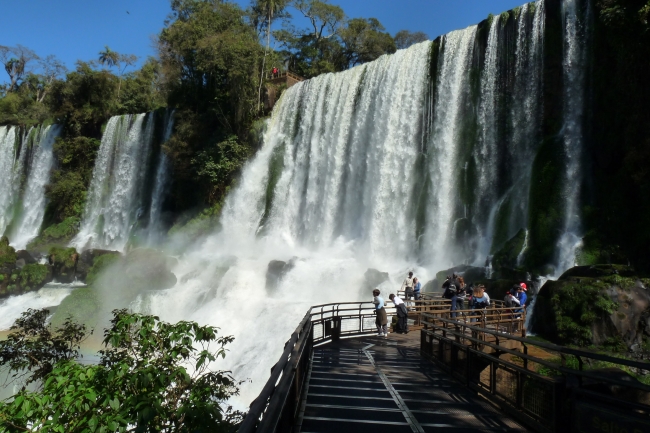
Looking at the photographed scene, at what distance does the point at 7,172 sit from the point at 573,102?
52435 millimetres

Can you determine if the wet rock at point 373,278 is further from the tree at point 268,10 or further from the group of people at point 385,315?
the tree at point 268,10

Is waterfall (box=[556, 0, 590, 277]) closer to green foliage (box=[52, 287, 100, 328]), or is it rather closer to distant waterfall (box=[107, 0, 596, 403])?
distant waterfall (box=[107, 0, 596, 403])

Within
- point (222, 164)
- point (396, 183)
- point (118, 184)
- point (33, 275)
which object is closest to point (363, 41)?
point (222, 164)

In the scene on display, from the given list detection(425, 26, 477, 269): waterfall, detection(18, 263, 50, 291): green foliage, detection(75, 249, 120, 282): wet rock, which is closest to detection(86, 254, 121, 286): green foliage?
detection(75, 249, 120, 282): wet rock

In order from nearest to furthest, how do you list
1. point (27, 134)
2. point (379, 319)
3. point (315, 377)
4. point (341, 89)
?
1. point (315, 377)
2. point (379, 319)
3. point (341, 89)
4. point (27, 134)

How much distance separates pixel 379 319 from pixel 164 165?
33871 mm

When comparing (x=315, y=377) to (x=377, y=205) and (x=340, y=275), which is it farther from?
(x=377, y=205)

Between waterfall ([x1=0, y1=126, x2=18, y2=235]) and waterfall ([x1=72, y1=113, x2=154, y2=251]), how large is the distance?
35.6 feet

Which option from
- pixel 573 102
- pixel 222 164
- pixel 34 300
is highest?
pixel 222 164

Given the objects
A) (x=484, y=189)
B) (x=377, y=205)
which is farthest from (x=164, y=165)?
(x=484, y=189)

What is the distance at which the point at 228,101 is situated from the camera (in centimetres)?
3966

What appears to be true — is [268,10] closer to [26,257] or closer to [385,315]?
[26,257]

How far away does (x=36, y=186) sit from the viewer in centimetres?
→ 5069

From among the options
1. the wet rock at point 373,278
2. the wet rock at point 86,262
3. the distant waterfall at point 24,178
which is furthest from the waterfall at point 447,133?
the distant waterfall at point 24,178
